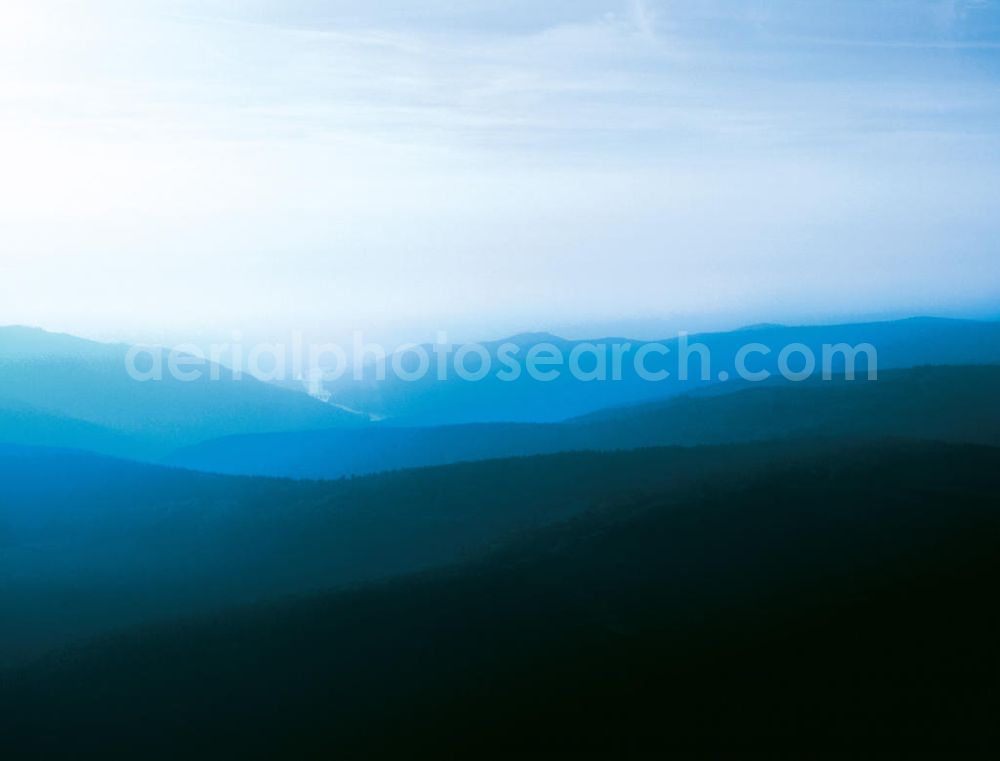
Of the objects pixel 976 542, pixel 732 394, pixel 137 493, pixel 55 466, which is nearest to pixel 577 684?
pixel 976 542

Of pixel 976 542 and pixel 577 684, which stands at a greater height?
pixel 976 542

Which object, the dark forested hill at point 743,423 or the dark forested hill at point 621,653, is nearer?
the dark forested hill at point 621,653

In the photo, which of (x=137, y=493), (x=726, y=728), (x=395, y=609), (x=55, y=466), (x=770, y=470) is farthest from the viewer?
(x=55, y=466)

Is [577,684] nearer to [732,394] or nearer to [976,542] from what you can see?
[976,542]

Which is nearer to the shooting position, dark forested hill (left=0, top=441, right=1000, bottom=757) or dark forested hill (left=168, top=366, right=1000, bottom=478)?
dark forested hill (left=0, top=441, right=1000, bottom=757)
